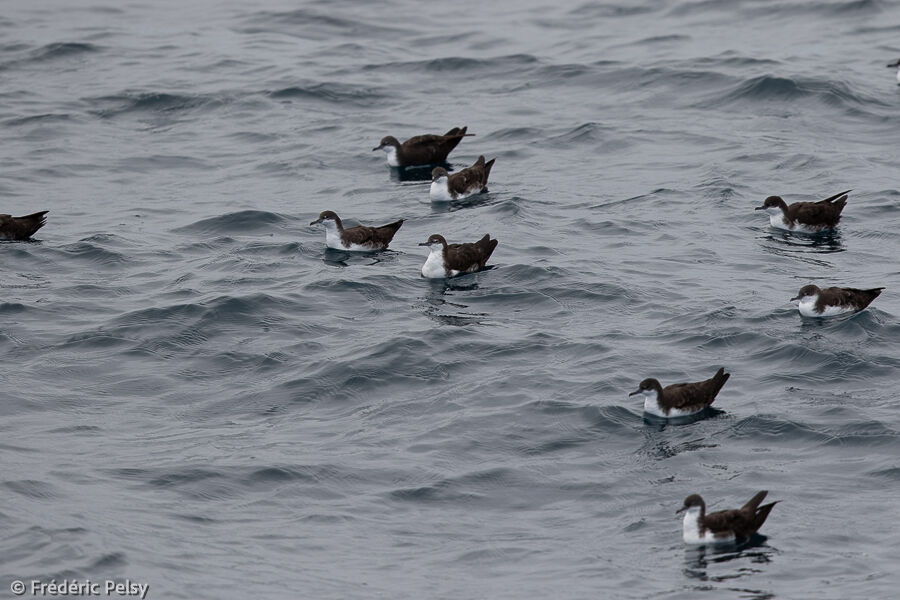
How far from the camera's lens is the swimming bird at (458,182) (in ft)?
78.1

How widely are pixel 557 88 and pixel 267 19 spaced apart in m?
10.8

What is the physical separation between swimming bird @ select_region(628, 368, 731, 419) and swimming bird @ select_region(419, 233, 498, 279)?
498 centimetres

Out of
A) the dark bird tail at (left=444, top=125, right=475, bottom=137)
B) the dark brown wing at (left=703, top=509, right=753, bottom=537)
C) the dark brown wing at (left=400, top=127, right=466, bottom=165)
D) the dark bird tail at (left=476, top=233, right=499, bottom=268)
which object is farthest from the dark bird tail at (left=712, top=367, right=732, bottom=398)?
the dark bird tail at (left=444, top=125, right=475, bottom=137)

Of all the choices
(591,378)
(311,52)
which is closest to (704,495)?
(591,378)

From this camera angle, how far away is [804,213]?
2161 cm

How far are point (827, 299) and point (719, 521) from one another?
228 inches

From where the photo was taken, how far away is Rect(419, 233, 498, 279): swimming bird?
19984 millimetres

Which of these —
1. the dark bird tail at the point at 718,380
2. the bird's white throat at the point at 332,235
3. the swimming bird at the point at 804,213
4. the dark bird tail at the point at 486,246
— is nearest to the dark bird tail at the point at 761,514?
the dark bird tail at the point at 718,380

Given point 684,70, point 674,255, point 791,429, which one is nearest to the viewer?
point 791,429

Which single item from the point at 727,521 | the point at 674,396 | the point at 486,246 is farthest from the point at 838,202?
the point at 727,521

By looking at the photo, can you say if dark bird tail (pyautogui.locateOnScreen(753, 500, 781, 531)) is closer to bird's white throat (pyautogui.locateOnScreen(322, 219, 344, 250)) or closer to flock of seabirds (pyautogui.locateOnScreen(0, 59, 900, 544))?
flock of seabirds (pyautogui.locateOnScreen(0, 59, 900, 544))

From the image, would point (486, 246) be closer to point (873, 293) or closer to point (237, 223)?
point (237, 223)

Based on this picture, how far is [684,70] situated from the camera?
30.8m

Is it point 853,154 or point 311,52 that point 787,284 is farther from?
point 311,52
